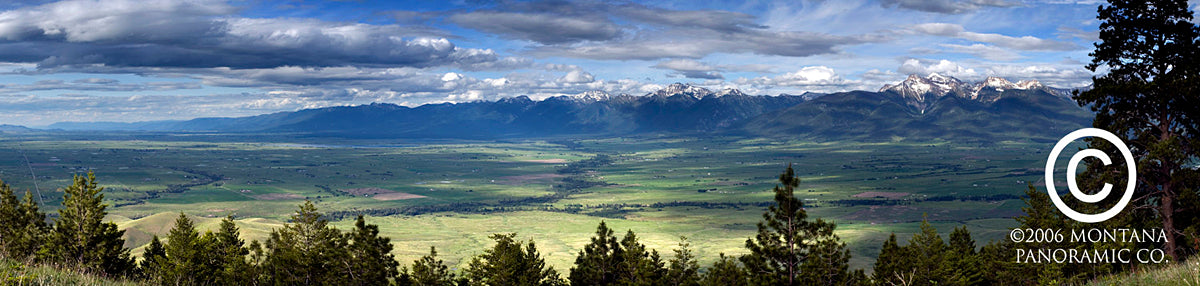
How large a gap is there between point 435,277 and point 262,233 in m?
141

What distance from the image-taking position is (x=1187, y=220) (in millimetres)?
29797

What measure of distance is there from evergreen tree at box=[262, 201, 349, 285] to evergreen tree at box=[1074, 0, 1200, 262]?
1841 inches

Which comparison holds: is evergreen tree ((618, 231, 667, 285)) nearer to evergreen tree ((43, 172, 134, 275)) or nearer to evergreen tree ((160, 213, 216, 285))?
evergreen tree ((160, 213, 216, 285))

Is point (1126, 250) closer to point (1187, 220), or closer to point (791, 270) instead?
point (1187, 220)

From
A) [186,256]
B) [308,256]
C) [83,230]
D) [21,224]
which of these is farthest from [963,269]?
[21,224]

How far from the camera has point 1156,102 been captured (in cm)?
2795

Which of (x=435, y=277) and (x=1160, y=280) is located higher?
(x=1160, y=280)

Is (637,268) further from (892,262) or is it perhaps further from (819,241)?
(892,262)

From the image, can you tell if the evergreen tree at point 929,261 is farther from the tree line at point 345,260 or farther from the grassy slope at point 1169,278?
the grassy slope at point 1169,278

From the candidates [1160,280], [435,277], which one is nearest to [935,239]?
[435,277]

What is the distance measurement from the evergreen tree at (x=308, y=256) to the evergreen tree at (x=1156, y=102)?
46761 mm

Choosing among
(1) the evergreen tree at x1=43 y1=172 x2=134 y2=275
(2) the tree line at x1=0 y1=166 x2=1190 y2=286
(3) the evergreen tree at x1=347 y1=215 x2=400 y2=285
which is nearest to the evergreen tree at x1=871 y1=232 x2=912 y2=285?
(2) the tree line at x1=0 y1=166 x2=1190 y2=286

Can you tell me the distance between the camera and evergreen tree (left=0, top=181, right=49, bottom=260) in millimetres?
54062

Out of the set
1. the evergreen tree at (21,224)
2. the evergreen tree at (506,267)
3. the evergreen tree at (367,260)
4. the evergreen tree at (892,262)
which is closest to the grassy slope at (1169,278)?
the evergreen tree at (892,262)
